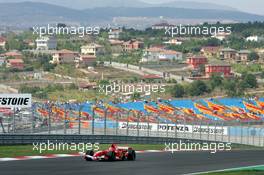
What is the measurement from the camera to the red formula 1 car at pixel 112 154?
87.8ft

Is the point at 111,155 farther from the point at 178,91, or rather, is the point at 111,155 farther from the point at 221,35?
the point at 221,35

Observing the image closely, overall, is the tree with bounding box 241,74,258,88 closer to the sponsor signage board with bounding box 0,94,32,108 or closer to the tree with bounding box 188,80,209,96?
the tree with bounding box 188,80,209,96

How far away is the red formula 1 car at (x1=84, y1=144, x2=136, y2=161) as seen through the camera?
87.8 feet

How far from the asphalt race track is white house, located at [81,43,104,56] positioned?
105605 millimetres

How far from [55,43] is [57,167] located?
12866cm

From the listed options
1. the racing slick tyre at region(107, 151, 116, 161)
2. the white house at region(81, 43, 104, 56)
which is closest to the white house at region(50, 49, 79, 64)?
the white house at region(81, 43, 104, 56)

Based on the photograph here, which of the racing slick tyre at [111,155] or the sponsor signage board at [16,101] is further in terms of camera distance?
the sponsor signage board at [16,101]

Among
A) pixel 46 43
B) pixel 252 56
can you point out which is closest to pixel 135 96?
pixel 252 56

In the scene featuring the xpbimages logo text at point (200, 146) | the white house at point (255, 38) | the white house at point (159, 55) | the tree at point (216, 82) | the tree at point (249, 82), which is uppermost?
the xpbimages logo text at point (200, 146)

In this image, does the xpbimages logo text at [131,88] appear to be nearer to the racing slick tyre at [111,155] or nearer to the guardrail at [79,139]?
the guardrail at [79,139]

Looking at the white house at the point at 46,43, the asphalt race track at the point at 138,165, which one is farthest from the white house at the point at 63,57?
the asphalt race track at the point at 138,165

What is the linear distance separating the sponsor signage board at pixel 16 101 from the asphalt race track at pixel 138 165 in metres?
3.54

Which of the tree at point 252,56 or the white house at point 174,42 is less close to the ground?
the tree at point 252,56

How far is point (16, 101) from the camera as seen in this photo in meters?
30.7
